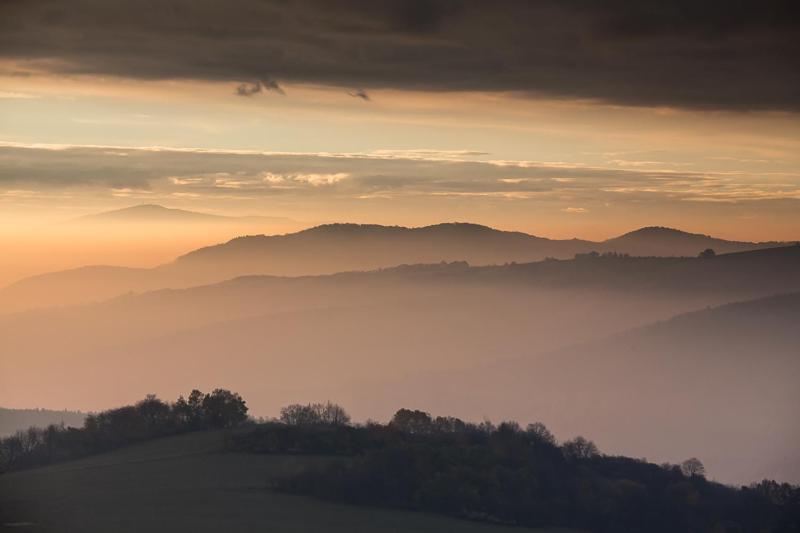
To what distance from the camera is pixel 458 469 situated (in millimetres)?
62531

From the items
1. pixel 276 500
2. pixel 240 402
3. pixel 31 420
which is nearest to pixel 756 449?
pixel 31 420

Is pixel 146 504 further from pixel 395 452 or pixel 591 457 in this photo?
pixel 591 457

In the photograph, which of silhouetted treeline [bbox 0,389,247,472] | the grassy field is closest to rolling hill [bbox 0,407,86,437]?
silhouetted treeline [bbox 0,389,247,472]

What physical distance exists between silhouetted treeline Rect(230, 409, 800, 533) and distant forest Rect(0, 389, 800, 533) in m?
0.07

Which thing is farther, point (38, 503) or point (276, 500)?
point (276, 500)

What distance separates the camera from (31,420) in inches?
6117

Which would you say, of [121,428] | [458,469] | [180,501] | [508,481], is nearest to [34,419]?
[121,428]

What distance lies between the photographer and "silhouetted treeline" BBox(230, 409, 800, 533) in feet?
196

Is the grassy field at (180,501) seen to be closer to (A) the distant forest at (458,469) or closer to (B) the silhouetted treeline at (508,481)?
(B) the silhouetted treeline at (508,481)

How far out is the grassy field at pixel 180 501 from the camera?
50.7 metres

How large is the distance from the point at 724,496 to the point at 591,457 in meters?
7.73

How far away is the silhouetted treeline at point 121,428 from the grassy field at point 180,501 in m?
2.60

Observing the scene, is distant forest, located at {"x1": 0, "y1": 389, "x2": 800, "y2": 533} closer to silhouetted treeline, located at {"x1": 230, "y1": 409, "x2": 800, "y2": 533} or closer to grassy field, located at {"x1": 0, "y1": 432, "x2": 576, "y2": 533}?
silhouetted treeline, located at {"x1": 230, "y1": 409, "x2": 800, "y2": 533}

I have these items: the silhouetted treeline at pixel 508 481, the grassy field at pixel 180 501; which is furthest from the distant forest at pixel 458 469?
the grassy field at pixel 180 501
